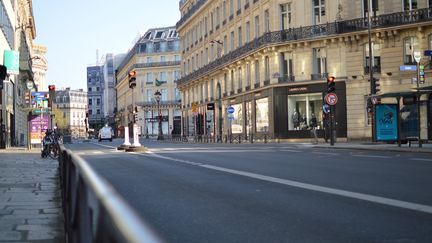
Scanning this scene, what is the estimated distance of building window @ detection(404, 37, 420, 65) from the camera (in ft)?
132


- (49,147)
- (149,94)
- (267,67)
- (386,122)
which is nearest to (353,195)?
(49,147)

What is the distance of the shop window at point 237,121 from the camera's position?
5319 cm

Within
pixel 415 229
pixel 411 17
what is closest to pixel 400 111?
pixel 411 17

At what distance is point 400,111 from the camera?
93.9 ft

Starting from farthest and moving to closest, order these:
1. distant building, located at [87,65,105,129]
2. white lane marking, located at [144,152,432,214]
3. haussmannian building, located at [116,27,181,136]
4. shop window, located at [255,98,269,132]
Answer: distant building, located at [87,65,105,129] < haussmannian building, located at [116,27,181,136] < shop window, located at [255,98,269,132] < white lane marking, located at [144,152,432,214]

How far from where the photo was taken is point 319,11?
45.2 meters

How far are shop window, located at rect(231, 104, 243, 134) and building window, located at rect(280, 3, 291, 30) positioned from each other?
10461 millimetres

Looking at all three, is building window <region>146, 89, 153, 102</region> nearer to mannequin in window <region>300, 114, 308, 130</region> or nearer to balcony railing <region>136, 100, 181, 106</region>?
balcony railing <region>136, 100, 181, 106</region>

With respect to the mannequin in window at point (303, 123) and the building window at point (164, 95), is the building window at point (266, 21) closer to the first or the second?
the mannequin in window at point (303, 123)

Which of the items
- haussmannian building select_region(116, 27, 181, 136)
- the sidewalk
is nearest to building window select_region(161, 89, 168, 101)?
haussmannian building select_region(116, 27, 181, 136)

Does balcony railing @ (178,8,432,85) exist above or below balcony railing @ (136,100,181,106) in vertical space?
above

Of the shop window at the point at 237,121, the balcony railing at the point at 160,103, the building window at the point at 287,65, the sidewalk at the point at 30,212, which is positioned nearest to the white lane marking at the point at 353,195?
the sidewalk at the point at 30,212

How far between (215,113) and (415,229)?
56.3 m

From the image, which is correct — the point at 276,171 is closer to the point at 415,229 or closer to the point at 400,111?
the point at 415,229
